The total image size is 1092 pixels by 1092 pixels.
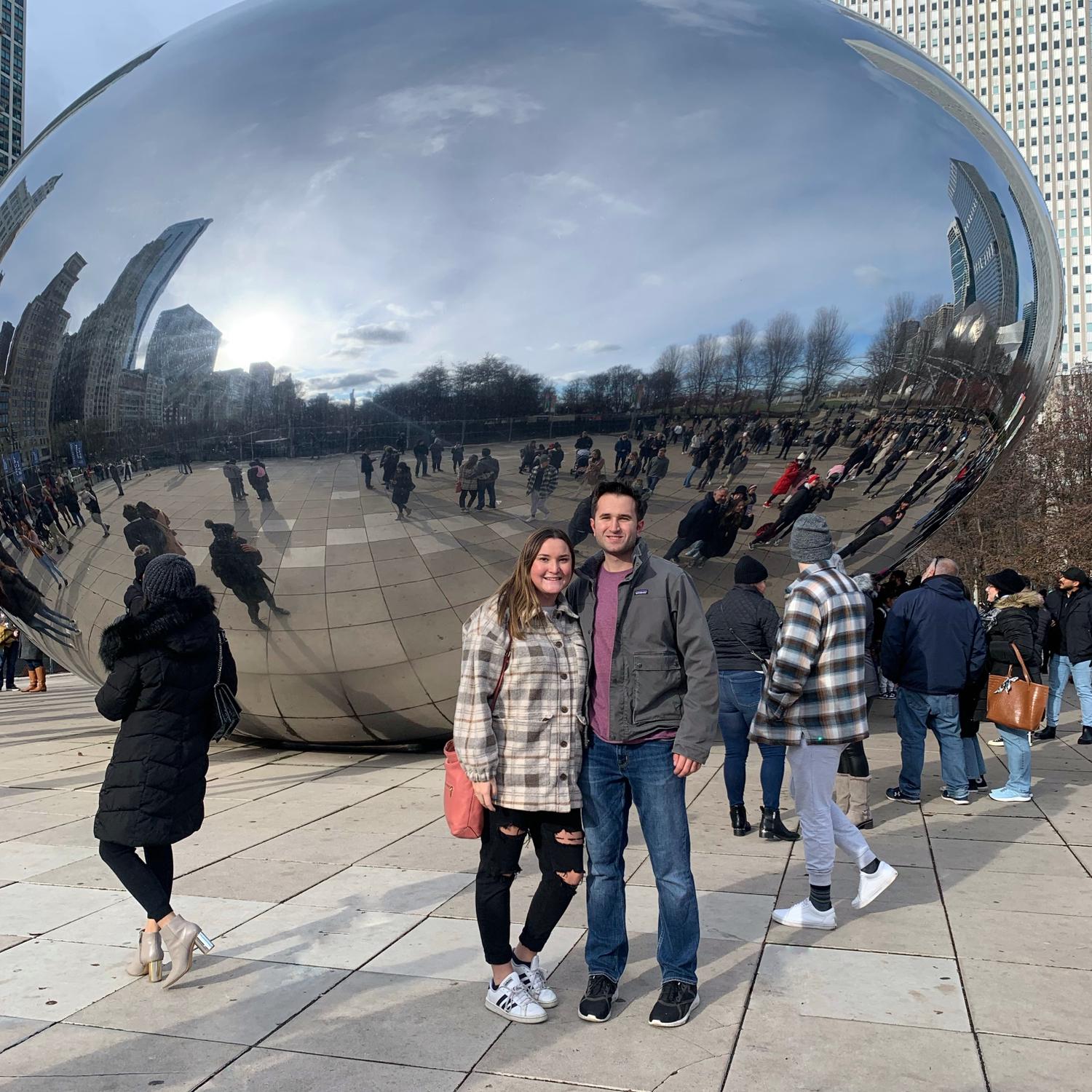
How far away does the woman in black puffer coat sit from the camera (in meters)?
3.95

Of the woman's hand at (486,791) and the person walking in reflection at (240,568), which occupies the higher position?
the person walking in reflection at (240,568)

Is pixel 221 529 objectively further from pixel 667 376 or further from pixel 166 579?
pixel 667 376

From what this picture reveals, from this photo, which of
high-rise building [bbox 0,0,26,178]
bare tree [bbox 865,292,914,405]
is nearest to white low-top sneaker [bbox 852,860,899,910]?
bare tree [bbox 865,292,914,405]

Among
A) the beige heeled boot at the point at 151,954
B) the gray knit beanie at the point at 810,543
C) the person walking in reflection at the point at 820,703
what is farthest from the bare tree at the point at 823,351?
the beige heeled boot at the point at 151,954

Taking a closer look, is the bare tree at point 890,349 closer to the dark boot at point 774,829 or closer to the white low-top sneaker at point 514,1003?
the dark boot at point 774,829

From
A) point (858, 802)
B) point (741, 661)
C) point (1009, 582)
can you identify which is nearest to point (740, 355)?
point (741, 661)

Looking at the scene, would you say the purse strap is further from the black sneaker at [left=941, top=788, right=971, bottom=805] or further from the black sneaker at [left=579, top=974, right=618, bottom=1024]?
the black sneaker at [left=941, top=788, right=971, bottom=805]

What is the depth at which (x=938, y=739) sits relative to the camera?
6961mm

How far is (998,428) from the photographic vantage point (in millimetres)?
7109

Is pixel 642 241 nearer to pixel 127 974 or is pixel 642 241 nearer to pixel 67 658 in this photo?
pixel 127 974

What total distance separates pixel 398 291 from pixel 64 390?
207 cm

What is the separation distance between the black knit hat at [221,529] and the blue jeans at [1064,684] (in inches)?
289

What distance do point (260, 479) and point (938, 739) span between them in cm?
442

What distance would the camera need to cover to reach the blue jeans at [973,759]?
7.29 meters
